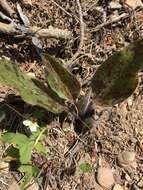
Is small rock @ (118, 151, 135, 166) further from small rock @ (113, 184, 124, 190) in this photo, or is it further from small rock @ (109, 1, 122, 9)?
small rock @ (109, 1, 122, 9)

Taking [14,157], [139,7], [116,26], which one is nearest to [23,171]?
[14,157]

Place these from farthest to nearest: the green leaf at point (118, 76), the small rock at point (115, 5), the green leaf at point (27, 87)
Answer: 1. the small rock at point (115, 5)
2. the green leaf at point (27, 87)
3. the green leaf at point (118, 76)

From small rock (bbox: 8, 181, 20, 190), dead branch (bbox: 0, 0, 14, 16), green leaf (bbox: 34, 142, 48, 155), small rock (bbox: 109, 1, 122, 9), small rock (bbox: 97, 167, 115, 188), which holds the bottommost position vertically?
small rock (bbox: 8, 181, 20, 190)

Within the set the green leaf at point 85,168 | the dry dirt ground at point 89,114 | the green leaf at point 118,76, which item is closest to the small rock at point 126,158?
the dry dirt ground at point 89,114

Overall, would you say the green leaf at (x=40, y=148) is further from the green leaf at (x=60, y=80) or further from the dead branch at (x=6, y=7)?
the dead branch at (x=6, y=7)

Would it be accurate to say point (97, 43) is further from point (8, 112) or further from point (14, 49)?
point (8, 112)

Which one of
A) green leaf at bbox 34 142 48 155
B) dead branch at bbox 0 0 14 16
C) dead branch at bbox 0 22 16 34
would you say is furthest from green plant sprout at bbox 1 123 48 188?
dead branch at bbox 0 0 14 16
